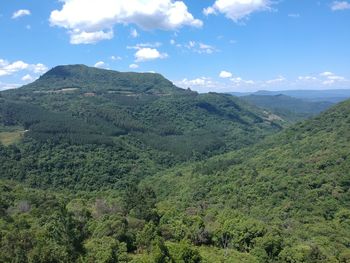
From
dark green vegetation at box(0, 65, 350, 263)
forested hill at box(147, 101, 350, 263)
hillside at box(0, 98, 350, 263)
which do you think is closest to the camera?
hillside at box(0, 98, 350, 263)

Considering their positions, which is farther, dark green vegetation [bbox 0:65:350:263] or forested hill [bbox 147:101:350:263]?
forested hill [bbox 147:101:350:263]

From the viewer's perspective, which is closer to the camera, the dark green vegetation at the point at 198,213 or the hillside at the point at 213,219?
the hillside at the point at 213,219

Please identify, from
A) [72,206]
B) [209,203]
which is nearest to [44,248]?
[72,206]

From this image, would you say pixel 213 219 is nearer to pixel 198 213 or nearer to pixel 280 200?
pixel 198 213

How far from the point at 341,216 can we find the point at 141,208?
194 ft

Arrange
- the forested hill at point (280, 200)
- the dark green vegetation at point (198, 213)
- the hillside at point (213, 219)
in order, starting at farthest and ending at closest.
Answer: the forested hill at point (280, 200)
the dark green vegetation at point (198, 213)
the hillside at point (213, 219)

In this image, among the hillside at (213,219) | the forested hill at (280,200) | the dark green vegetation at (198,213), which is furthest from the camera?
the forested hill at (280,200)

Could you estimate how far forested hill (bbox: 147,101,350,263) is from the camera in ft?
274

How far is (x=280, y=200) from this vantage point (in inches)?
5281

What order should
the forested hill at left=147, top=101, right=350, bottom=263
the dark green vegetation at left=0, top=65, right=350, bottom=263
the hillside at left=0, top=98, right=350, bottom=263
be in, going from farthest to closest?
Answer: 1. the forested hill at left=147, top=101, right=350, bottom=263
2. the dark green vegetation at left=0, top=65, right=350, bottom=263
3. the hillside at left=0, top=98, right=350, bottom=263

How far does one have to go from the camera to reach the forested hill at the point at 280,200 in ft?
274

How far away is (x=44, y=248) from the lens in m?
51.8

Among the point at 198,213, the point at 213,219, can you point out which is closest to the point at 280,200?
the point at 198,213

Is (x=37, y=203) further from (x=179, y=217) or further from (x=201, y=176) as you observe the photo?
(x=201, y=176)
